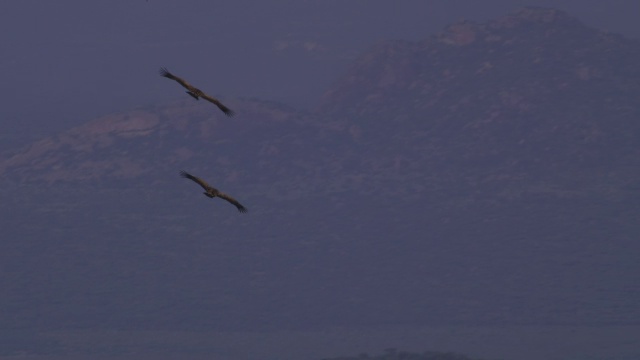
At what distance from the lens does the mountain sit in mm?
107000

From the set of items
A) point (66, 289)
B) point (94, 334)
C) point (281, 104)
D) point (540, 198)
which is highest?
point (281, 104)

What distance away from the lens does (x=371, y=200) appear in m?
133

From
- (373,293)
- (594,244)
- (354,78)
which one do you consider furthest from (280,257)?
(354,78)

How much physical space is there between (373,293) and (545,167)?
107 feet

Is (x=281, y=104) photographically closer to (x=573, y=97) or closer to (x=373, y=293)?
(x=573, y=97)

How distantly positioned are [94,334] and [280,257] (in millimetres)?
21461

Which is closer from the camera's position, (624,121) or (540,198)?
(540,198)

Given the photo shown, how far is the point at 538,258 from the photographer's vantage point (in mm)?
117188

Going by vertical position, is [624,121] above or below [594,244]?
above

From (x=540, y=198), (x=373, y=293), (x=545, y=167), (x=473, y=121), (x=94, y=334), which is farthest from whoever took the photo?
(x=473, y=121)

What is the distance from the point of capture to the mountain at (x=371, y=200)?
107000 millimetres

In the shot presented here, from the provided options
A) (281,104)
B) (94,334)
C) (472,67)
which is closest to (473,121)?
(472,67)

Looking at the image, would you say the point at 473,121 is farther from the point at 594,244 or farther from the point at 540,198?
the point at 594,244

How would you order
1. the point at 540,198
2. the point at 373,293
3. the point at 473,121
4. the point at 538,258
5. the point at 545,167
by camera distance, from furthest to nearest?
the point at 473,121, the point at 545,167, the point at 540,198, the point at 538,258, the point at 373,293
